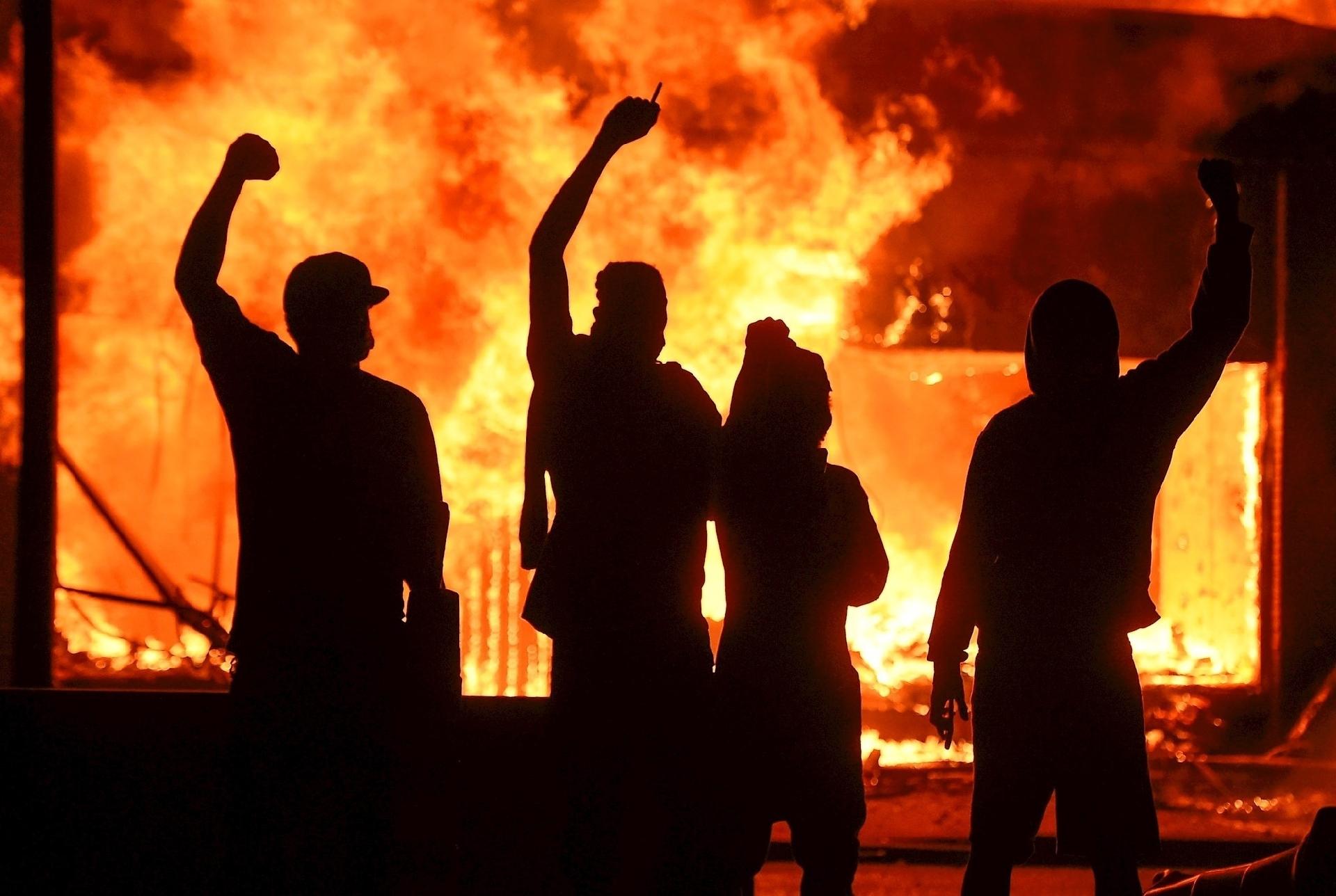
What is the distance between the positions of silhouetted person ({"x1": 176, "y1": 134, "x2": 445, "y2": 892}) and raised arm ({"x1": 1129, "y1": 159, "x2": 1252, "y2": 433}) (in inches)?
71.8

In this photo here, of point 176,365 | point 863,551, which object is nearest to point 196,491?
point 176,365

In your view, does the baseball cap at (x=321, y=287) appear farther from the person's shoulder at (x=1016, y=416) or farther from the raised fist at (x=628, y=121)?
the person's shoulder at (x=1016, y=416)

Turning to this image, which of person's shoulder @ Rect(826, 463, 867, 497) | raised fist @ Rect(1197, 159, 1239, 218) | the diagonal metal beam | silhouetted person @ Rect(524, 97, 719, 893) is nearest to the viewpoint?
silhouetted person @ Rect(524, 97, 719, 893)

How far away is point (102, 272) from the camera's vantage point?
Answer: 742 cm

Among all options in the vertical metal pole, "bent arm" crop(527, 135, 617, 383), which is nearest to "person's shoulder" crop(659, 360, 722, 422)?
"bent arm" crop(527, 135, 617, 383)

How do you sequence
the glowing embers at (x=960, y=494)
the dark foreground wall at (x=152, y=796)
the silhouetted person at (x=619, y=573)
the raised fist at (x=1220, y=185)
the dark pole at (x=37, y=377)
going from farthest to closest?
the glowing embers at (x=960, y=494), the dark pole at (x=37, y=377), the dark foreground wall at (x=152, y=796), the raised fist at (x=1220, y=185), the silhouetted person at (x=619, y=573)

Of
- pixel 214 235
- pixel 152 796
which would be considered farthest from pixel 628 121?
pixel 152 796

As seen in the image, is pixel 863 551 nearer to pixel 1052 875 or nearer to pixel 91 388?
pixel 1052 875

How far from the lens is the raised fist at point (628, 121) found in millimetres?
3082

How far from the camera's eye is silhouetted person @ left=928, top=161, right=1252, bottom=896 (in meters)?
2.98

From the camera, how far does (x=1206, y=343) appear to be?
9.98 ft

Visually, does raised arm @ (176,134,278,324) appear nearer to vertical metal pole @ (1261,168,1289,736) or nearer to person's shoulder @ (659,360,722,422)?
person's shoulder @ (659,360,722,422)

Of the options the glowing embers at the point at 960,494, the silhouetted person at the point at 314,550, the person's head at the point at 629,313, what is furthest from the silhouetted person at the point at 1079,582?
the glowing embers at the point at 960,494

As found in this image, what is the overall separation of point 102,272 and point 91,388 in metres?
0.71
